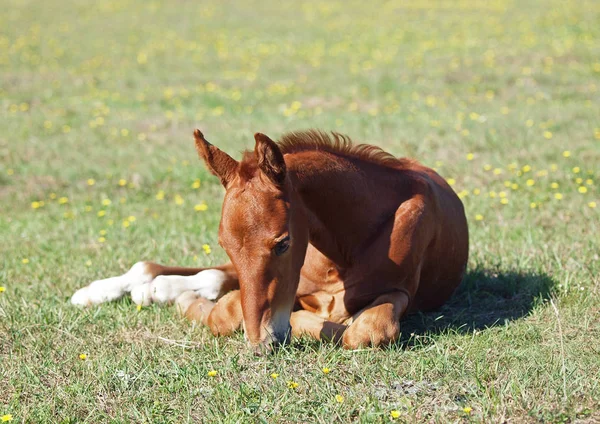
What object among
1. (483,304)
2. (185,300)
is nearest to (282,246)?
(185,300)

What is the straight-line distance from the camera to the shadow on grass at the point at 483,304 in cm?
459

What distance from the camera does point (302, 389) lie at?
3654 millimetres

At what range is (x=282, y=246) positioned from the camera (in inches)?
147

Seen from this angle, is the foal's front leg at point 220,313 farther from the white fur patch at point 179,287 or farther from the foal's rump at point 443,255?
the foal's rump at point 443,255

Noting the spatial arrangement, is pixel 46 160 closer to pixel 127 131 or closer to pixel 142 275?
pixel 127 131

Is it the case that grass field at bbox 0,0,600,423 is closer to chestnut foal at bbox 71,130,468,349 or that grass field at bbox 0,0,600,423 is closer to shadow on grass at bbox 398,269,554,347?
shadow on grass at bbox 398,269,554,347

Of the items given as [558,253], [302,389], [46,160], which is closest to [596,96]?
[558,253]

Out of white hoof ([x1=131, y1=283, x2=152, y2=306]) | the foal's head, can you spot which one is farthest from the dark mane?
white hoof ([x1=131, y1=283, x2=152, y2=306])

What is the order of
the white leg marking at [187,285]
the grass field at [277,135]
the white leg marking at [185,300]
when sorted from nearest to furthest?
1. the grass field at [277,135]
2. the white leg marking at [185,300]
3. the white leg marking at [187,285]

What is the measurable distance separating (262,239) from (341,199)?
2.32ft

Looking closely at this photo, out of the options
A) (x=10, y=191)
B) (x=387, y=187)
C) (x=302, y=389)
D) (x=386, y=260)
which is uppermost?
(x=387, y=187)

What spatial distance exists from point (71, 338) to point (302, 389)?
1.60m

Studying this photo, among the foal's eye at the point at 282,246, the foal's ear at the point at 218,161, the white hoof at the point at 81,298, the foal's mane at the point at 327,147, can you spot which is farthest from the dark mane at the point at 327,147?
the white hoof at the point at 81,298

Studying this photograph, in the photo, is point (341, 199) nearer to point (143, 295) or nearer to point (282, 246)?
point (282, 246)
